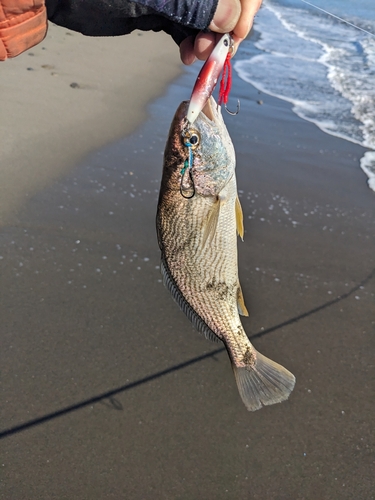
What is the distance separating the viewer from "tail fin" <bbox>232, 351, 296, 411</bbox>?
243 cm

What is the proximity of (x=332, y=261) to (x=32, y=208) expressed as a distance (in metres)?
2.93

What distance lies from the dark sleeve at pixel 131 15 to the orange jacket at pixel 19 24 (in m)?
0.30

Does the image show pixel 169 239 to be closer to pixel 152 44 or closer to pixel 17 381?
pixel 17 381

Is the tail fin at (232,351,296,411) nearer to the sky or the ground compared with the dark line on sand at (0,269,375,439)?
nearer to the sky

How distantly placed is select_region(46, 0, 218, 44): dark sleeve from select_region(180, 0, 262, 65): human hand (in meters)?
0.04

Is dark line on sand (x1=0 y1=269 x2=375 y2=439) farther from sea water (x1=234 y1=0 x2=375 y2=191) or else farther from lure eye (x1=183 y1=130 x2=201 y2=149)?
sea water (x1=234 y1=0 x2=375 y2=191)

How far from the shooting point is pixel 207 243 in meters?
2.47

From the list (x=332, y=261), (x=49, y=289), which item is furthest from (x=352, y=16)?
(x=49, y=289)

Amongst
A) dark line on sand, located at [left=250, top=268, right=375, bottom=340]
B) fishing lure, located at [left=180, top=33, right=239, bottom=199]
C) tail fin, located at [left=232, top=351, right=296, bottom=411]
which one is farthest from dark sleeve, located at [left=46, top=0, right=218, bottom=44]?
dark line on sand, located at [left=250, top=268, right=375, bottom=340]

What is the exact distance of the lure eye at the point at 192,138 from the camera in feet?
7.86

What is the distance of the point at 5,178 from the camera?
505 centimetres

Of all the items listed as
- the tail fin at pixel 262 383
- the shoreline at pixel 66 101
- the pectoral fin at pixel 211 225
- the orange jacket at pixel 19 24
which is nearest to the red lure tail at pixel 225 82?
the pectoral fin at pixel 211 225

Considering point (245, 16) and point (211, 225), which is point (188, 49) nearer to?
point (245, 16)

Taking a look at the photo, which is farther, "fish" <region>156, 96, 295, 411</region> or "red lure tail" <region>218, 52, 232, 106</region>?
"fish" <region>156, 96, 295, 411</region>
